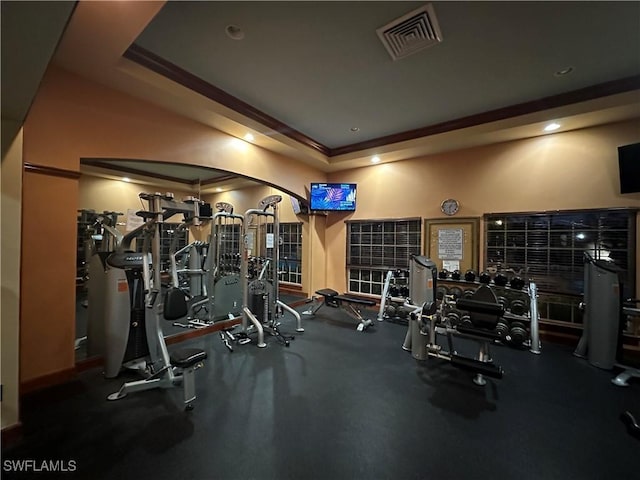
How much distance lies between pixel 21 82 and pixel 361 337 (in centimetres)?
407

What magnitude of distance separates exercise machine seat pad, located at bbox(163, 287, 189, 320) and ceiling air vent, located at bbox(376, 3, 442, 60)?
3021 mm

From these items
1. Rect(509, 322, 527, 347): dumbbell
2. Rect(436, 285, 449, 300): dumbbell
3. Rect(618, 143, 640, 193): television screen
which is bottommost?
Rect(509, 322, 527, 347): dumbbell

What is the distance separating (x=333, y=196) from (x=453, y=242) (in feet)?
8.28

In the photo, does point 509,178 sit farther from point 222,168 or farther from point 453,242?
point 222,168

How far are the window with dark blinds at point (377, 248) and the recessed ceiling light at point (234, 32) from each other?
156 inches

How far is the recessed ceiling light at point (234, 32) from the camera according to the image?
7.40 ft

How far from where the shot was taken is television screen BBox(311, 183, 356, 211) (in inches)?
216

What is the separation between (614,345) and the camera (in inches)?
114

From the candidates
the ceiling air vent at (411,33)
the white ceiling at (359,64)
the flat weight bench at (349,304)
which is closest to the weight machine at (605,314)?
the white ceiling at (359,64)

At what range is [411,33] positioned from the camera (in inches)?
91.6

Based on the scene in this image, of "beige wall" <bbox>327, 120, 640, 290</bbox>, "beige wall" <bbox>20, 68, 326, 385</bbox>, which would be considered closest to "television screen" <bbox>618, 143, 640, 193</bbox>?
"beige wall" <bbox>327, 120, 640, 290</bbox>

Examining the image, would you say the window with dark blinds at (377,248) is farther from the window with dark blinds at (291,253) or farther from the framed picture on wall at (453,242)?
the window with dark blinds at (291,253)

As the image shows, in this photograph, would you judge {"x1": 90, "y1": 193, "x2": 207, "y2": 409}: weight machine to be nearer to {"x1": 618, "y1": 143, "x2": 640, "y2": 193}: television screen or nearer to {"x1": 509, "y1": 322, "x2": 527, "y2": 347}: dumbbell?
{"x1": 509, "y1": 322, "x2": 527, "y2": 347}: dumbbell

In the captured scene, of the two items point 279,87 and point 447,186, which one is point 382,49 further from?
point 447,186
